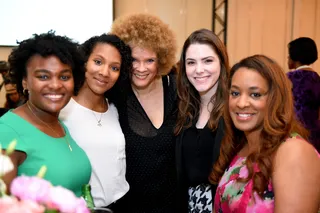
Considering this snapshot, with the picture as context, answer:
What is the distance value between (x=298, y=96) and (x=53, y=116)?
2.81m

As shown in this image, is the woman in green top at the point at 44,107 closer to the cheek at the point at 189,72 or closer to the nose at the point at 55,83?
the nose at the point at 55,83

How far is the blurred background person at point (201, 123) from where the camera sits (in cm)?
222

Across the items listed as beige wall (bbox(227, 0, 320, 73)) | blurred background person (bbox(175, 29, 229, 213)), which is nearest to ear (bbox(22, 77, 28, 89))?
blurred background person (bbox(175, 29, 229, 213))

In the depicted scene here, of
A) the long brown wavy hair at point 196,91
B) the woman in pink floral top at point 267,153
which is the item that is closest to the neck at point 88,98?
the long brown wavy hair at point 196,91

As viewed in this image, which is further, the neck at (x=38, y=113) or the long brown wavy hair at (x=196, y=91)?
the long brown wavy hair at (x=196, y=91)

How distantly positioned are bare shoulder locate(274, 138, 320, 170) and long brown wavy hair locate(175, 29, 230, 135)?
838mm

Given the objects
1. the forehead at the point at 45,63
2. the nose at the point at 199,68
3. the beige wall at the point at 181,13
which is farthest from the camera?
the beige wall at the point at 181,13

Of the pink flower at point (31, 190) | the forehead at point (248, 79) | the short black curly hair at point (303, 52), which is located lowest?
the pink flower at point (31, 190)

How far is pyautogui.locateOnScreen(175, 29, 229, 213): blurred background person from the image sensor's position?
2.22 meters

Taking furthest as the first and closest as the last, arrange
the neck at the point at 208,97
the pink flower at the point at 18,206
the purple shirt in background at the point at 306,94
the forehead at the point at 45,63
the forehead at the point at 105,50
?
the purple shirt in background at the point at 306,94, the neck at the point at 208,97, the forehead at the point at 105,50, the forehead at the point at 45,63, the pink flower at the point at 18,206

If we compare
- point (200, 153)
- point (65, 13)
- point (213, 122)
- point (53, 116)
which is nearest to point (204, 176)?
point (200, 153)

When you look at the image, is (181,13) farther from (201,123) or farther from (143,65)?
(201,123)

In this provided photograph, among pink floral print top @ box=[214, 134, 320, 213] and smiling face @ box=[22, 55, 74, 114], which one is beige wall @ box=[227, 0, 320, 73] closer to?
pink floral print top @ box=[214, 134, 320, 213]

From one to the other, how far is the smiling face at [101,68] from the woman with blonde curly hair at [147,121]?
0.21m
